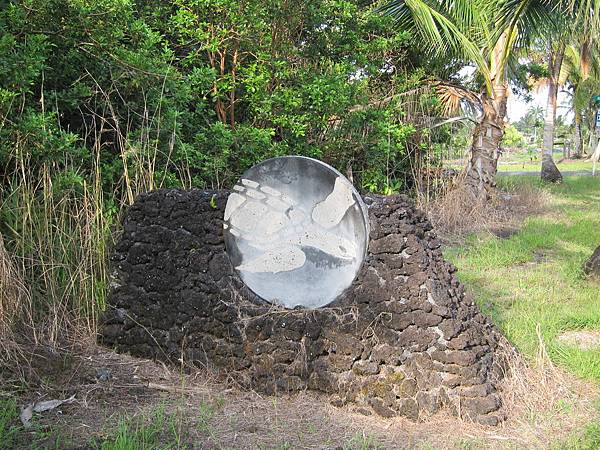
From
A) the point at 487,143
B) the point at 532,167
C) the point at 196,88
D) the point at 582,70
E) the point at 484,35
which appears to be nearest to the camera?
the point at 196,88

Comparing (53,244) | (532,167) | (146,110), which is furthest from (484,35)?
(532,167)

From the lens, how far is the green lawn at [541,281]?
4.64 meters

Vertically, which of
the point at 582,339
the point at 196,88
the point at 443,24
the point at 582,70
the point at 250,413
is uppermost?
the point at 582,70

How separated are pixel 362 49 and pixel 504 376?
19.5 feet

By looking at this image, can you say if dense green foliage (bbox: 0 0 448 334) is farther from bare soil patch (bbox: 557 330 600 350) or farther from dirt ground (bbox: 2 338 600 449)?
bare soil patch (bbox: 557 330 600 350)

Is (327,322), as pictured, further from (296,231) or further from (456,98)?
(456,98)

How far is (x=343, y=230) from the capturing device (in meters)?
4.06

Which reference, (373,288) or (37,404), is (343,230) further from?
(37,404)

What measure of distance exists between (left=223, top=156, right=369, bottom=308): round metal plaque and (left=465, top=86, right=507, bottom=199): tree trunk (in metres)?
7.02

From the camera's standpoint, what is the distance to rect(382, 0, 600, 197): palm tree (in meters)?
9.39

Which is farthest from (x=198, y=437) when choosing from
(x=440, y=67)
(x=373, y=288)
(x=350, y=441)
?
(x=440, y=67)

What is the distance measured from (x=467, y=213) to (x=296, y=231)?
6.50m

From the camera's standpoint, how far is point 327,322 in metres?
3.89

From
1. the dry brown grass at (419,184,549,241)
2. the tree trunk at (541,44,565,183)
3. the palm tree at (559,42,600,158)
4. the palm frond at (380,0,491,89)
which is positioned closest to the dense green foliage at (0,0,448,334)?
the palm frond at (380,0,491,89)
